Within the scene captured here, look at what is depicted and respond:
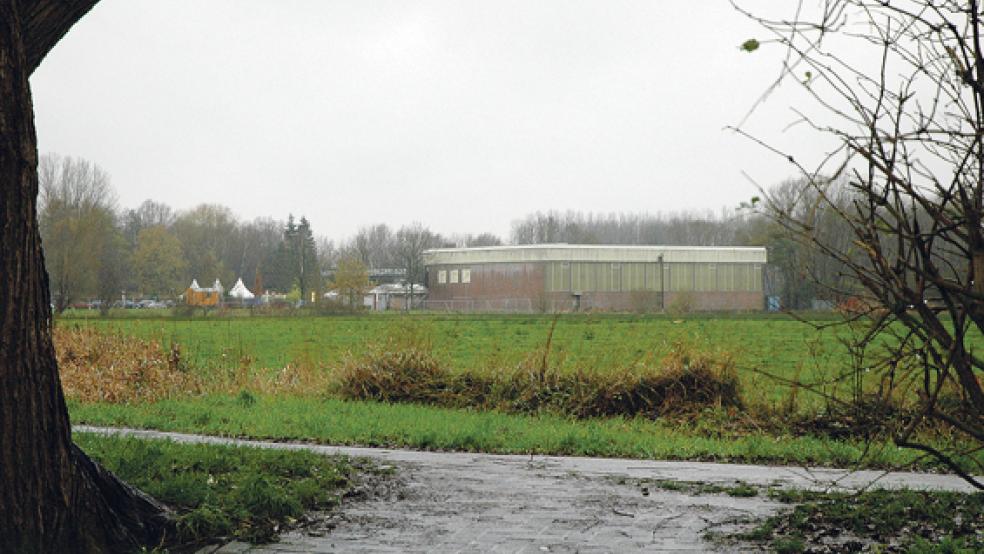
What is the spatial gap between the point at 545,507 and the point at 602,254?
76190mm

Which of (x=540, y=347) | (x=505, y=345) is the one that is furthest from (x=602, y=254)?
(x=540, y=347)

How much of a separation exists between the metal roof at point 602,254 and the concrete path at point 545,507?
235ft

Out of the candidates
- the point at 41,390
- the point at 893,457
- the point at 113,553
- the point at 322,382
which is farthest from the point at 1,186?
the point at 322,382

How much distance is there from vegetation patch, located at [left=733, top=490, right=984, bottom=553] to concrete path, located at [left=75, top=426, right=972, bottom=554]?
26 centimetres

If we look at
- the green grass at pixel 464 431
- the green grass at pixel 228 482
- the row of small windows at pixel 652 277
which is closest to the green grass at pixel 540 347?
the green grass at pixel 464 431

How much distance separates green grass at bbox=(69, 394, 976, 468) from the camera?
11461mm

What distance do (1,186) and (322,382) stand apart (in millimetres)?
12679

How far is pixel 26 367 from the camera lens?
546 centimetres

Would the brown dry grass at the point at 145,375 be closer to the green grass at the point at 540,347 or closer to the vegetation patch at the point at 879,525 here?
the green grass at the point at 540,347

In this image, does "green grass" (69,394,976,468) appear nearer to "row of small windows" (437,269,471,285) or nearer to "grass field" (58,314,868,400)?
"grass field" (58,314,868,400)

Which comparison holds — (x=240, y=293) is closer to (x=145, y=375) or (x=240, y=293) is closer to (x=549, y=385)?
(x=145, y=375)

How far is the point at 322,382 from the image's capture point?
1778 cm

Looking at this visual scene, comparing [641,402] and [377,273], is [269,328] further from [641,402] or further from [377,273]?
[377,273]

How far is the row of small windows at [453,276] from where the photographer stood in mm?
85812
